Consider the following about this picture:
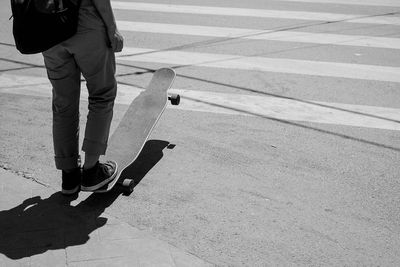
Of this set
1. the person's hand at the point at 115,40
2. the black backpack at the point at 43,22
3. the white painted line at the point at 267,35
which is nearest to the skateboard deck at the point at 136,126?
the person's hand at the point at 115,40

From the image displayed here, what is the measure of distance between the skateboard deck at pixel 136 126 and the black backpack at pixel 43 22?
1067 mm

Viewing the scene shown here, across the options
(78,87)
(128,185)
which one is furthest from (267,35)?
(78,87)

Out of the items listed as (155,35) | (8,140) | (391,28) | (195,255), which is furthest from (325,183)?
(391,28)

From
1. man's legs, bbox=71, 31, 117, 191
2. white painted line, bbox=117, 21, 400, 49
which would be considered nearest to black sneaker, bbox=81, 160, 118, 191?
man's legs, bbox=71, 31, 117, 191

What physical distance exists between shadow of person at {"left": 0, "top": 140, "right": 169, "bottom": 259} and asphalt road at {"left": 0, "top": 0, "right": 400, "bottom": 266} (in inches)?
5.7

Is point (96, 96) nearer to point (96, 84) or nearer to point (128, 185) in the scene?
point (96, 84)

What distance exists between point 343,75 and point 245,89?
4.46ft

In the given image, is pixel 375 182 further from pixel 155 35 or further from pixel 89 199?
pixel 155 35

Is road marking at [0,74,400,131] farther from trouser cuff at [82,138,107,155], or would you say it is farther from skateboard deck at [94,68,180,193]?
trouser cuff at [82,138,107,155]

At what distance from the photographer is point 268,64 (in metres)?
7.05

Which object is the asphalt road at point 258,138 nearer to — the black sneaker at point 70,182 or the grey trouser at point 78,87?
the black sneaker at point 70,182

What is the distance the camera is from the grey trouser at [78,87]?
11.2 ft

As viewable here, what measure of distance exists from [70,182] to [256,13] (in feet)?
21.7

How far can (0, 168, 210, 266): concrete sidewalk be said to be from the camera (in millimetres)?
3104
